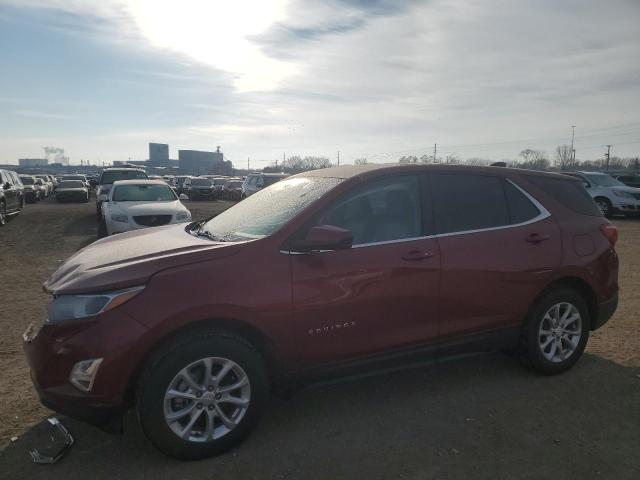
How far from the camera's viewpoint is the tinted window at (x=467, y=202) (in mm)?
3818

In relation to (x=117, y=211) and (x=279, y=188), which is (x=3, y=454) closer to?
(x=279, y=188)

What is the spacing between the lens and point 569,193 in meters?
4.46

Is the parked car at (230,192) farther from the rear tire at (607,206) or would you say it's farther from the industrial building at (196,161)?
the industrial building at (196,161)

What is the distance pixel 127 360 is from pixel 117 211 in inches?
339

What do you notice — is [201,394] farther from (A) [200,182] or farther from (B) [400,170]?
(A) [200,182]

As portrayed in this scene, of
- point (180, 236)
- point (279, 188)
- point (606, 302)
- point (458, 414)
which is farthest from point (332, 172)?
point (606, 302)

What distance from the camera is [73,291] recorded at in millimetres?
2902

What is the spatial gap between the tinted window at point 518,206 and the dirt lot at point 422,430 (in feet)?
4.47

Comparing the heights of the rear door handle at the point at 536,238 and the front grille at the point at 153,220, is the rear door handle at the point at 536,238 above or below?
above

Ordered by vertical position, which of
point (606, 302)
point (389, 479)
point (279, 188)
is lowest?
point (389, 479)

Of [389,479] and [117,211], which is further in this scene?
[117,211]

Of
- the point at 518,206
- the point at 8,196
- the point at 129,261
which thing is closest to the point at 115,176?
the point at 8,196

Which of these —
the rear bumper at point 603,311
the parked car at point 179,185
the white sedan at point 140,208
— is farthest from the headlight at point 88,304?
the parked car at point 179,185

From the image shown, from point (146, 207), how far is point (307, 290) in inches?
337
